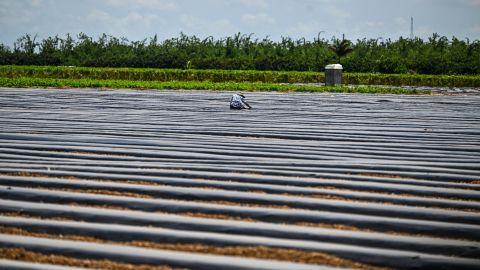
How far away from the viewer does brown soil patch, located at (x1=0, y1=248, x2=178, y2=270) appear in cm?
259

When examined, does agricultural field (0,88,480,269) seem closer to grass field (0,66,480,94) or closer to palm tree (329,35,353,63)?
grass field (0,66,480,94)

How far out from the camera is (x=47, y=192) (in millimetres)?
3521

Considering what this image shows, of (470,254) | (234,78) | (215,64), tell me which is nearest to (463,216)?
(470,254)

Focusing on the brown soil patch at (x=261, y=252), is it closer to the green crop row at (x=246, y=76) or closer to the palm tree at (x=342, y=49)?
the green crop row at (x=246, y=76)

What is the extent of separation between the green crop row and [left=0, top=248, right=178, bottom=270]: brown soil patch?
1953cm

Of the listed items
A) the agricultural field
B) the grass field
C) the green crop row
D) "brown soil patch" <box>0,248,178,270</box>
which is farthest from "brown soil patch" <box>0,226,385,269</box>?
the green crop row

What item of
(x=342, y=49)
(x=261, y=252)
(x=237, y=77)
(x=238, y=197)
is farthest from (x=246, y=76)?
(x=261, y=252)

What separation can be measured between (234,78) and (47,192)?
18.9 metres

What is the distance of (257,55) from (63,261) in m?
28.7

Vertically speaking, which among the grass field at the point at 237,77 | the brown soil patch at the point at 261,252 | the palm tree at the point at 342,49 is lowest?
the brown soil patch at the point at 261,252

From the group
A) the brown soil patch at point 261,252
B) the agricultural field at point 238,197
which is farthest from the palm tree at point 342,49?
the brown soil patch at point 261,252

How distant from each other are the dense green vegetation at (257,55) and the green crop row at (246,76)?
4140 millimetres

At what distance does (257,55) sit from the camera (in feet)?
102

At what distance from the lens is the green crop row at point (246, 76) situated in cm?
2128
